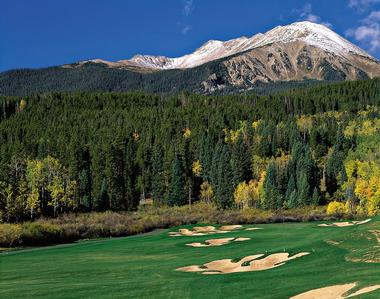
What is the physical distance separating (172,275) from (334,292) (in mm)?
11603

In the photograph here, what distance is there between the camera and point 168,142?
144 m

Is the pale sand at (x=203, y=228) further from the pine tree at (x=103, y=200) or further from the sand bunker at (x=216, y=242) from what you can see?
the pine tree at (x=103, y=200)

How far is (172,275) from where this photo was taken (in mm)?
28719

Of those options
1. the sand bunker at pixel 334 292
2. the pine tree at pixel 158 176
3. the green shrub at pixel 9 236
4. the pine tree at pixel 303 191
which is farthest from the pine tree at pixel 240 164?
the sand bunker at pixel 334 292

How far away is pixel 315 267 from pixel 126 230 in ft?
150

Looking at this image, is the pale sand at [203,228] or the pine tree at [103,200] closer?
the pale sand at [203,228]

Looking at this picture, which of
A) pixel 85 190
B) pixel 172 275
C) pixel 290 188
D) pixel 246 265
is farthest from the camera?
pixel 85 190

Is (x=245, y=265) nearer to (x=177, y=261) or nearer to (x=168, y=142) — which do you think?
(x=177, y=261)

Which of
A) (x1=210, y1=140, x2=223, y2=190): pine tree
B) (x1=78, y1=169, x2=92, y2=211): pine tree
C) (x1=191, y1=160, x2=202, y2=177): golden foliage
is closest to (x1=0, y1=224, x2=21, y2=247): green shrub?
(x1=78, y1=169, x2=92, y2=211): pine tree

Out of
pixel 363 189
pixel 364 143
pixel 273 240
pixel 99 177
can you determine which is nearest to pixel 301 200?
pixel 363 189

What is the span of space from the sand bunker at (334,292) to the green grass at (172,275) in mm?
570

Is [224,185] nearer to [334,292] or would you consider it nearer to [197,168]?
[197,168]

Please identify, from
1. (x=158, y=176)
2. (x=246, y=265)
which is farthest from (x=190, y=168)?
(x=246, y=265)

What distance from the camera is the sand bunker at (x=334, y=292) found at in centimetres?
1820
